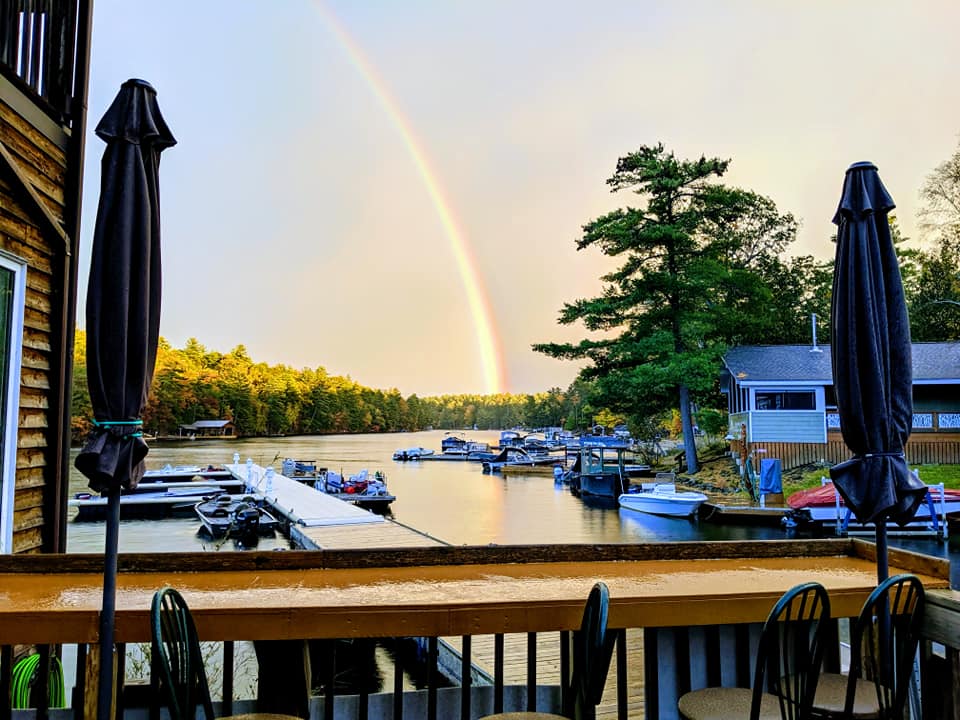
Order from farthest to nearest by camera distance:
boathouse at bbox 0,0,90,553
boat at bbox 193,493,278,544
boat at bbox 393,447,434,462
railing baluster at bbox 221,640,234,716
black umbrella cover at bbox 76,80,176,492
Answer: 1. boat at bbox 393,447,434,462
2. boat at bbox 193,493,278,544
3. boathouse at bbox 0,0,90,553
4. railing baluster at bbox 221,640,234,716
5. black umbrella cover at bbox 76,80,176,492

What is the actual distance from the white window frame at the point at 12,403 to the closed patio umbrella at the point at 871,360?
14.4 ft

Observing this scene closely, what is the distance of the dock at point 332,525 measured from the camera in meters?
11.4

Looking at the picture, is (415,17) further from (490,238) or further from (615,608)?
(615,608)

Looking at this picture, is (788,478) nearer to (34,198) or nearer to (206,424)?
(34,198)

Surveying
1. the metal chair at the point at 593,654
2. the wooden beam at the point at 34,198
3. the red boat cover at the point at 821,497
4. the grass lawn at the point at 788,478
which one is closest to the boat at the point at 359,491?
the grass lawn at the point at 788,478

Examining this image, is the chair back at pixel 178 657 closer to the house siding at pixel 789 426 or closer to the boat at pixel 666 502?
the boat at pixel 666 502

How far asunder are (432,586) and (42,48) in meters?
4.70

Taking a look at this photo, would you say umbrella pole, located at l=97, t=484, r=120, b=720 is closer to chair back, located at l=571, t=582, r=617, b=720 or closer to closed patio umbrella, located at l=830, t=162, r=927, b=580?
chair back, located at l=571, t=582, r=617, b=720

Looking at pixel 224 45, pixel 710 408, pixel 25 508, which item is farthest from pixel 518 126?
pixel 25 508

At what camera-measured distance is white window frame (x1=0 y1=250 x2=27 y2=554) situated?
163 inches

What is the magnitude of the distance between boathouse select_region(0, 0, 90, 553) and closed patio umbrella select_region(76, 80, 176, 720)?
8.38 ft

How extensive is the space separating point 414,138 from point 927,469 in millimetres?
21627

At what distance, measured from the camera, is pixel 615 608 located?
213cm

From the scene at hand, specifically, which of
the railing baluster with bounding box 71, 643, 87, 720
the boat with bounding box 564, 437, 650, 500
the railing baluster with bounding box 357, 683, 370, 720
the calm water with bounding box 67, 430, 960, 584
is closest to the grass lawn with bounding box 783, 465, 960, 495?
the calm water with bounding box 67, 430, 960, 584
